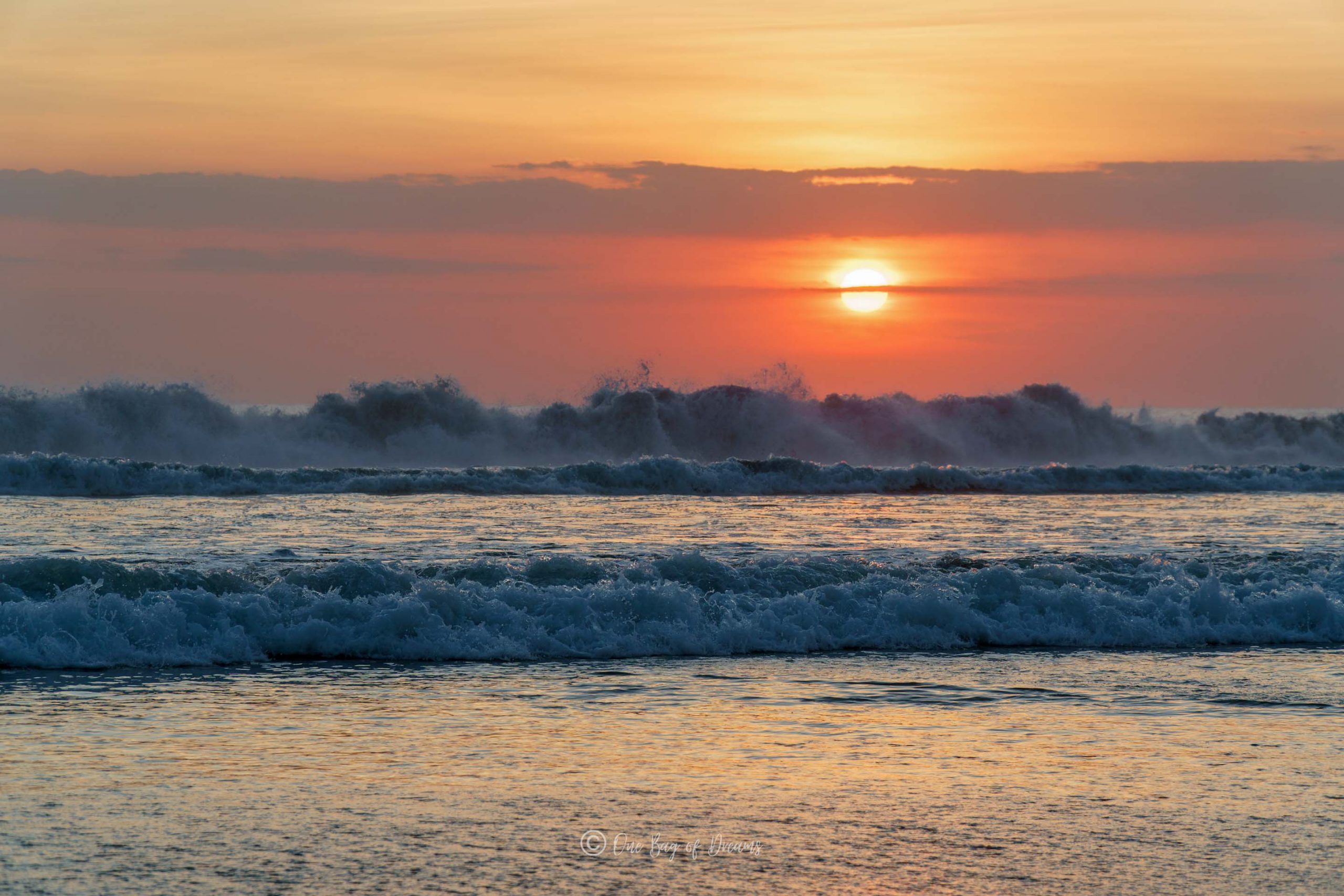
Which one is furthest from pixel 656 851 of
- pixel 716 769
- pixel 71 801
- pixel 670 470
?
pixel 670 470

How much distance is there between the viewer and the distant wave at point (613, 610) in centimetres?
1180

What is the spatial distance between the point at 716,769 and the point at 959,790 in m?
1.39

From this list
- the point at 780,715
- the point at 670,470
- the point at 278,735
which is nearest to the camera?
the point at 278,735

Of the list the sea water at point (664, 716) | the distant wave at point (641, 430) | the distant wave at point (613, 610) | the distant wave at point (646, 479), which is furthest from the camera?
the distant wave at point (641, 430)

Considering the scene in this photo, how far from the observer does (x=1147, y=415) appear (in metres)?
47.5

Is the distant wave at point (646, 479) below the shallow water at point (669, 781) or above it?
above

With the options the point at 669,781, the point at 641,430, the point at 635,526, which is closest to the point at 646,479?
the point at 635,526

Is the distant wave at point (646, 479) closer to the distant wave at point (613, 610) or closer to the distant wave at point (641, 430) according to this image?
the distant wave at point (641, 430)

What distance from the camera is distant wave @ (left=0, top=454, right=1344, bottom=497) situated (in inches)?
1049

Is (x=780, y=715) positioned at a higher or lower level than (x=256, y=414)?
lower

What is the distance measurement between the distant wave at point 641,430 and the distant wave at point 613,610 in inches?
919

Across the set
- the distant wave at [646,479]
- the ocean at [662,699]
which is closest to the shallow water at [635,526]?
the ocean at [662,699]

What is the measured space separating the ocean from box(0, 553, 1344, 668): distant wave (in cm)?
4

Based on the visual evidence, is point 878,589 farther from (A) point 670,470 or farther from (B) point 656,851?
(A) point 670,470
